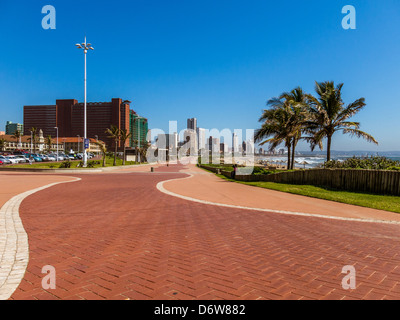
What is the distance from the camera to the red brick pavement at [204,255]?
3059mm

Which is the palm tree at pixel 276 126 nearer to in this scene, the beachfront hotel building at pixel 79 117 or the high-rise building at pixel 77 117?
the beachfront hotel building at pixel 79 117

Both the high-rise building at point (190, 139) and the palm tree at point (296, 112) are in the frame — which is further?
the high-rise building at point (190, 139)

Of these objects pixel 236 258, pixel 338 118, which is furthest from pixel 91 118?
pixel 236 258

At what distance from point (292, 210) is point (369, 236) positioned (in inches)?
116

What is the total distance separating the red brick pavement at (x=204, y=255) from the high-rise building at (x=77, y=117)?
140m

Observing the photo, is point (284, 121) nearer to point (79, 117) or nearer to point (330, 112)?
point (330, 112)

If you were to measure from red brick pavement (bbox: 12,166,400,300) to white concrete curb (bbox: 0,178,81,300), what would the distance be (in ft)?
0.41

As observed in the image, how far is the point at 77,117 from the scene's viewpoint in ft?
489

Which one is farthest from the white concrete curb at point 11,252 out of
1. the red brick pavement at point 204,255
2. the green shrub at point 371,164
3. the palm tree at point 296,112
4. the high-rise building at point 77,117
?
the high-rise building at point 77,117

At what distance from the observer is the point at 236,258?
413cm

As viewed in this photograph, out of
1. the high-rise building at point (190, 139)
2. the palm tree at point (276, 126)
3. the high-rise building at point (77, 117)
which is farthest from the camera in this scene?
the high-rise building at point (77, 117)

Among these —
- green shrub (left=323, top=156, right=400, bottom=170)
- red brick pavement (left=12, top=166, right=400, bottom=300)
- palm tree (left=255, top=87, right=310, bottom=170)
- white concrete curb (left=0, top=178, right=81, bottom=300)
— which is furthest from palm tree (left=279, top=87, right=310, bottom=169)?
white concrete curb (left=0, top=178, right=81, bottom=300)

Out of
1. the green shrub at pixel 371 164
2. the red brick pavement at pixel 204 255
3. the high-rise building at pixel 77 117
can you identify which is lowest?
the red brick pavement at pixel 204 255
